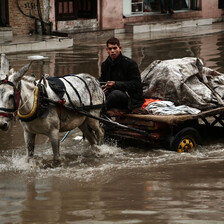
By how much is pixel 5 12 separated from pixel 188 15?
9833 millimetres

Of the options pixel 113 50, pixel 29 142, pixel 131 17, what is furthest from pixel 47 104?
pixel 131 17

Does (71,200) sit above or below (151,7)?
below

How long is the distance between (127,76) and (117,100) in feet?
1.35

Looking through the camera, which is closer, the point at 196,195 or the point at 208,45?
the point at 196,195

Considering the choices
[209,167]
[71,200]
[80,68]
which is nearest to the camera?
[71,200]

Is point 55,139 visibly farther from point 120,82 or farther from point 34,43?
point 34,43

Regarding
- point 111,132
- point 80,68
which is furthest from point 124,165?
point 80,68

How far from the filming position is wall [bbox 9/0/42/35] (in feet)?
75.0

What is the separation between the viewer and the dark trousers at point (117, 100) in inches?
319

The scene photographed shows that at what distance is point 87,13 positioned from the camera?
25.8 m

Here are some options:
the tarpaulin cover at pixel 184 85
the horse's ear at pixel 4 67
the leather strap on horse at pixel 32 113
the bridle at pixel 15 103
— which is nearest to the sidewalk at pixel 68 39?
the tarpaulin cover at pixel 184 85

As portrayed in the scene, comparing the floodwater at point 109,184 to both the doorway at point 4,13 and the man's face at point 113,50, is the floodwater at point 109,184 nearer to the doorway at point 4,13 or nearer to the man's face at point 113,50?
the man's face at point 113,50

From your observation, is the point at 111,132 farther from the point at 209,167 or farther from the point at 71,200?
the point at 71,200

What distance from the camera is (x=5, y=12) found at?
2261 cm
